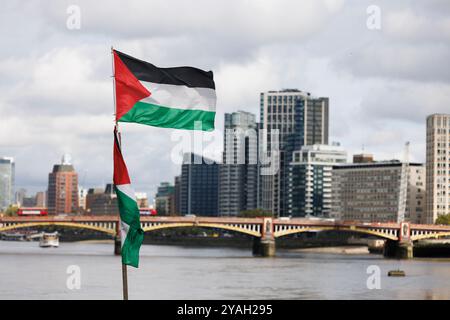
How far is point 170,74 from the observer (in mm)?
17203

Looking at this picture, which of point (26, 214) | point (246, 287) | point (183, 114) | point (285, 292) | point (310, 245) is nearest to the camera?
point (183, 114)

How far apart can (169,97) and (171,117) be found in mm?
329

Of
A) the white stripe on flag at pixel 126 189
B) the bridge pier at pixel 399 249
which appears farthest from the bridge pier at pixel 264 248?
the white stripe on flag at pixel 126 189

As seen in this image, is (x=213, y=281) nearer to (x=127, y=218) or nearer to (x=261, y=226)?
(x=127, y=218)

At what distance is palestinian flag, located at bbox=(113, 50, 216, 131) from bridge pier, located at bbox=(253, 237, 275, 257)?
12530cm

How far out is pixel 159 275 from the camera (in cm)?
8638

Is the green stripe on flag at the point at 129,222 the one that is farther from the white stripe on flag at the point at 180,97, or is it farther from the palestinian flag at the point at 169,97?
the white stripe on flag at the point at 180,97

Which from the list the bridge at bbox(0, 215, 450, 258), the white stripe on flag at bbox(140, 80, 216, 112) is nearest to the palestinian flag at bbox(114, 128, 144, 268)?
the white stripe on flag at bbox(140, 80, 216, 112)

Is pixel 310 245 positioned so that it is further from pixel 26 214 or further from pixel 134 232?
pixel 134 232

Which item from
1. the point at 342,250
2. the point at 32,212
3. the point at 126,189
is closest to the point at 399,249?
the point at 342,250

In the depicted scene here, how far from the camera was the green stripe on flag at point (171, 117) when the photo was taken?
16969mm
